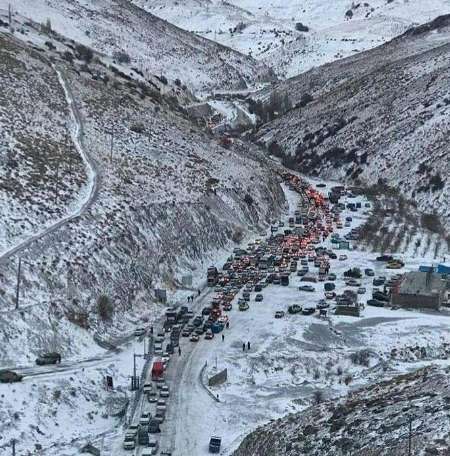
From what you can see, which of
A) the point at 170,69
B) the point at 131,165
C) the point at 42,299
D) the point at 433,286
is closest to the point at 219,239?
the point at 131,165

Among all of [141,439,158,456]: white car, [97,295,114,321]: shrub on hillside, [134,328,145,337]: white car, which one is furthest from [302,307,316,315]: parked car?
[141,439,158,456]: white car

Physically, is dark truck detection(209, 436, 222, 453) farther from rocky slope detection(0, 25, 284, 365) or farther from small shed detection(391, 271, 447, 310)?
small shed detection(391, 271, 447, 310)

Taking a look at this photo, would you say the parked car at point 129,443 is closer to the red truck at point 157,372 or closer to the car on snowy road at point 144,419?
the car on snowy road at point 144,419

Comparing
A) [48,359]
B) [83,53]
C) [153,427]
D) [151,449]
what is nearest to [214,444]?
[151,449]

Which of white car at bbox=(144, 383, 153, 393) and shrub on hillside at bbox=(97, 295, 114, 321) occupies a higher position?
shrub on hillside at bbox=(97, 295, 114, 321)

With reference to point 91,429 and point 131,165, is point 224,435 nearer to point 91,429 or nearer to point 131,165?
point 91,429
